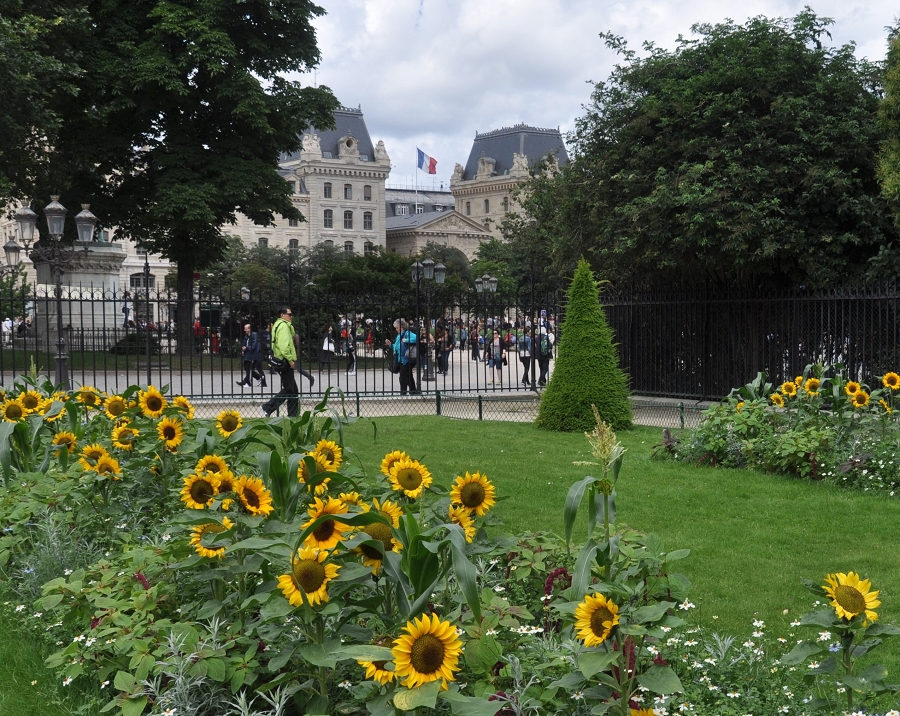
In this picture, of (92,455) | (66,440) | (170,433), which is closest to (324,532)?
(170,433)

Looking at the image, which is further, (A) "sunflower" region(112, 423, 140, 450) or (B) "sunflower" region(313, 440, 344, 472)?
(A) "sunflower" region(112, 423, 140, 450)

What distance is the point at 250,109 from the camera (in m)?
24.1

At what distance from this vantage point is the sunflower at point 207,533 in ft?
10.1

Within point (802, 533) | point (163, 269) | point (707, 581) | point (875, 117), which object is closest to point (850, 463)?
point (802, 533)

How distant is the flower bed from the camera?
8.22 feet

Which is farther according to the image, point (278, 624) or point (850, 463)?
point (850, 463)

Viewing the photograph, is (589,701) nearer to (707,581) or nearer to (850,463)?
(707,581)

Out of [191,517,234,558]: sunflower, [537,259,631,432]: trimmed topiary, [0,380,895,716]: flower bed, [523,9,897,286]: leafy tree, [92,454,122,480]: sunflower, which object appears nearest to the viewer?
[0,380,895,716]: flower bed

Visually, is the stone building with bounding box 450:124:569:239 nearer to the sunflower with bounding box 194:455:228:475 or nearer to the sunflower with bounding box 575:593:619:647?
the sunflower with bounding box 194:455:228:475

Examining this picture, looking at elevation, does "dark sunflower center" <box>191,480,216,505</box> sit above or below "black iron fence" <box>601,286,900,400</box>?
below

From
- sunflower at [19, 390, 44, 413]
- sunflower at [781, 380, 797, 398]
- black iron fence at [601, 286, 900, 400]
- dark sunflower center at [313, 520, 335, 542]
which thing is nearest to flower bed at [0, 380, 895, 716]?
dark sunflower center at [313, 520, 335, 542]

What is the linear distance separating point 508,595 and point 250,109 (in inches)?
869

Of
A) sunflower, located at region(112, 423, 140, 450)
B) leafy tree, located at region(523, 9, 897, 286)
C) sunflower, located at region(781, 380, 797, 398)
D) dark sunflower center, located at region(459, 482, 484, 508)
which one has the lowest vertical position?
dark sunflower center, located at region(459, 482, 484, 508)

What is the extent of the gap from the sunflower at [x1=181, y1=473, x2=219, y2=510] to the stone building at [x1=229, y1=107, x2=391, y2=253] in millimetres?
86778
